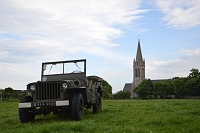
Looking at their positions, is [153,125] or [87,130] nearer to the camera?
[87,130]

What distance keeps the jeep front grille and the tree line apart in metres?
86.6

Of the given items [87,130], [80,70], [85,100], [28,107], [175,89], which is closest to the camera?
[87,130]

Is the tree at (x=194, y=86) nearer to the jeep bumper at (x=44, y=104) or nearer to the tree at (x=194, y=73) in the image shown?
the tree at (x=194, y=73)

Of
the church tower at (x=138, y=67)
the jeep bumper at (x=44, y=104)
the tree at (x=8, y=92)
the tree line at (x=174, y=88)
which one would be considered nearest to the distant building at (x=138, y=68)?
the church tower at (x=138, y=67)

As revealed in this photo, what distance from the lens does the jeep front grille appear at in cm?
995

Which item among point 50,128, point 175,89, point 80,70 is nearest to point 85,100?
point 80,70

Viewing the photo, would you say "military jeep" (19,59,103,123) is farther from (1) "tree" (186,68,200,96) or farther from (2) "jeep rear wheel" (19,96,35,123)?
(1) "tree" (186,68,200,96)

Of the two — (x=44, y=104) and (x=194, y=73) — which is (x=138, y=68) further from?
(x=44, y=104)

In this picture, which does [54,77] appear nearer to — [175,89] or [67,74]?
[67,74]

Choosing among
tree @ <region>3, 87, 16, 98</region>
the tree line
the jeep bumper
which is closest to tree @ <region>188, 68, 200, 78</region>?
the tree line

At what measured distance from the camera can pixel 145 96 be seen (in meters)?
100

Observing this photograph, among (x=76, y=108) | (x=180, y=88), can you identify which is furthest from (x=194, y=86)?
(x=76, y=108)

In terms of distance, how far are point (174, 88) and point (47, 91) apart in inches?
3658

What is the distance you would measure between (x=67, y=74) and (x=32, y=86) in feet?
7.80
